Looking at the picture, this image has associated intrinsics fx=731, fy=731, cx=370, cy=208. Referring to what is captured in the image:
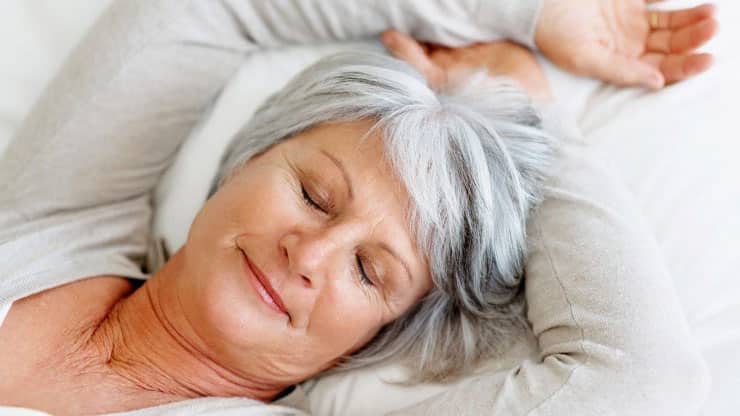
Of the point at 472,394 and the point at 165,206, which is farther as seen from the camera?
the point at 165,206

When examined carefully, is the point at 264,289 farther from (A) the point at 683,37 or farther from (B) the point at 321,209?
(A) the point at 683,37

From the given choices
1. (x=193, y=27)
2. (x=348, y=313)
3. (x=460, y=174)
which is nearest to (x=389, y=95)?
(x=460, y=174)

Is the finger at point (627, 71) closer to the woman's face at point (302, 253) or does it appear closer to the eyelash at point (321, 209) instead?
the woman's face at point (302, 253)

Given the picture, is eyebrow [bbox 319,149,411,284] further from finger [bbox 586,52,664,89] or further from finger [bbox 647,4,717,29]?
finger [bbox 647,4,717,29]

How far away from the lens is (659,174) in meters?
1.30

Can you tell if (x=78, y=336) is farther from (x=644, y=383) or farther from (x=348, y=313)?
(x=644, y=383)

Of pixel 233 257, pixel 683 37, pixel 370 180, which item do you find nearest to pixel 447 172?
pixel 370 180

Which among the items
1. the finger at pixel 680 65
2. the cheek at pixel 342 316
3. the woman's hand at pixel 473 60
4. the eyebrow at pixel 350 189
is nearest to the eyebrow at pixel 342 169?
the eyebrow at pixel 350 189

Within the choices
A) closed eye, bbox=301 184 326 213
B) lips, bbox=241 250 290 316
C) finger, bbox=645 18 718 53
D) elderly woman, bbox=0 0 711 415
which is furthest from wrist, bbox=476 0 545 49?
lips, bbox=241 250 290 316

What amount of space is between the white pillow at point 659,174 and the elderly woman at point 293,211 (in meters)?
0.04

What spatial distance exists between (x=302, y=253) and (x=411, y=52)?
536 millimetres

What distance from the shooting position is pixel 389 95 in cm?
115

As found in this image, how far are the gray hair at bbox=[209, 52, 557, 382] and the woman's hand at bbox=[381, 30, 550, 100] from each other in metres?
0.09

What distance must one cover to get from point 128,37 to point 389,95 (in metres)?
0.51
